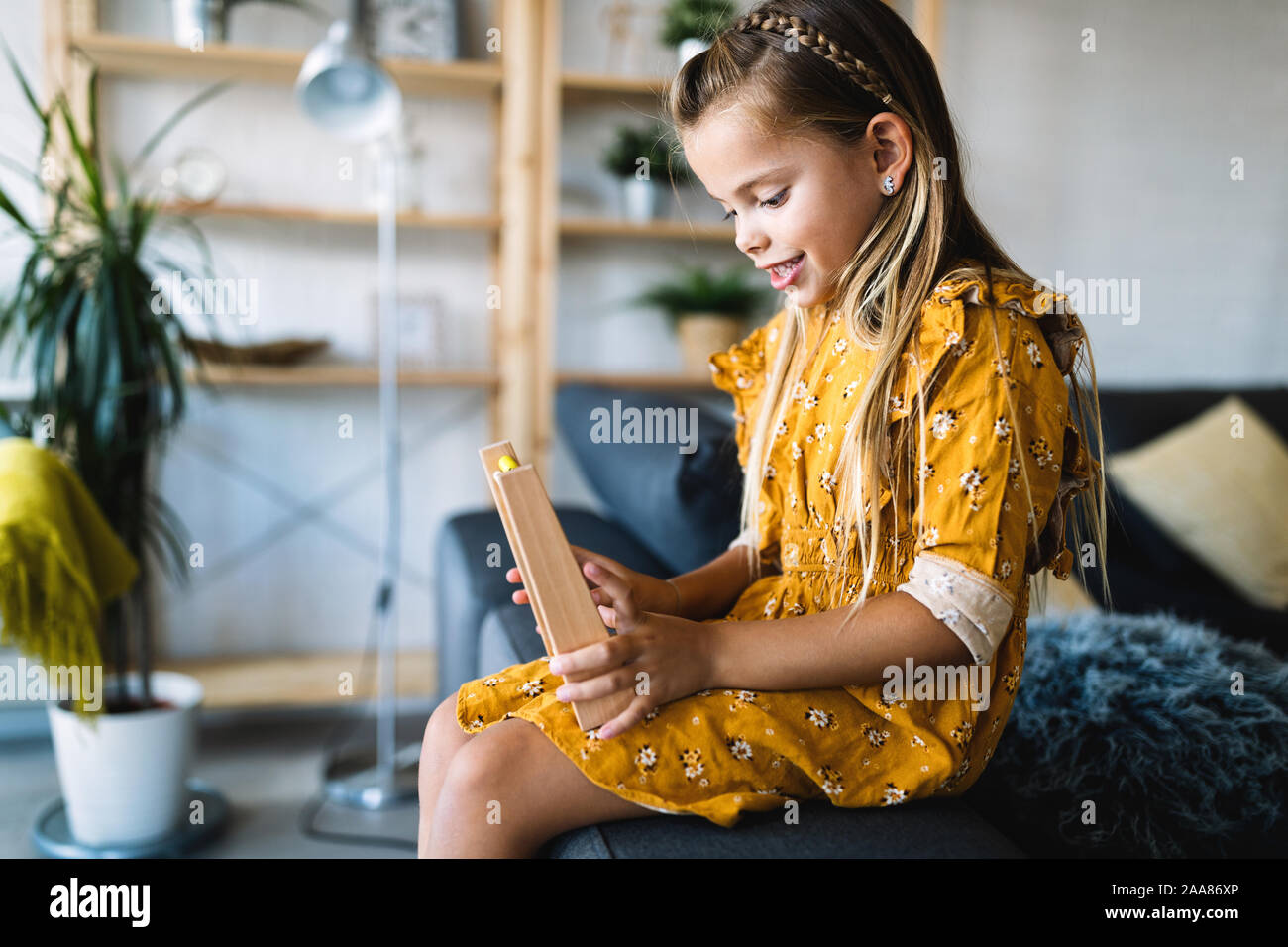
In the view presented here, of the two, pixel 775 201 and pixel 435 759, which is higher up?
pixel 775 201

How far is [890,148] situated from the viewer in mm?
901

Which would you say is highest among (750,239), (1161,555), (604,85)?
(604,85)

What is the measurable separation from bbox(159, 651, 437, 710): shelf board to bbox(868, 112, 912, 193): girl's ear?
1.98m

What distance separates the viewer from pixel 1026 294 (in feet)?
2.75

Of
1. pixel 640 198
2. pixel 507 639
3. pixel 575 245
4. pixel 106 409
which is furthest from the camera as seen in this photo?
pixel 575 245

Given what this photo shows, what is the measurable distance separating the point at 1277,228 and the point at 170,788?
11.0 ft

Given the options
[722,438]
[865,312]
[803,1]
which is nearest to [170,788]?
[722,438]

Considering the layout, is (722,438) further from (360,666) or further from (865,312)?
(360,666)

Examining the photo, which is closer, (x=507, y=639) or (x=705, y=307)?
(x=507, y=639)

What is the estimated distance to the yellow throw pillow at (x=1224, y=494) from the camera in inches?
78.3

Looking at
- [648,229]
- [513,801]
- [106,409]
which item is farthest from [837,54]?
[648,229]

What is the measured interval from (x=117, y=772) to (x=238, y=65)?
1633 millimetres

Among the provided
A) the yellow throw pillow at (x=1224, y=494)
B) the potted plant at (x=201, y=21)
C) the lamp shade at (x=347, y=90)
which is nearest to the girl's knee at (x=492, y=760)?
the lamp shade at (x=347, y=90)

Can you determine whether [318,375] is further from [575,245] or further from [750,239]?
[750,239]
